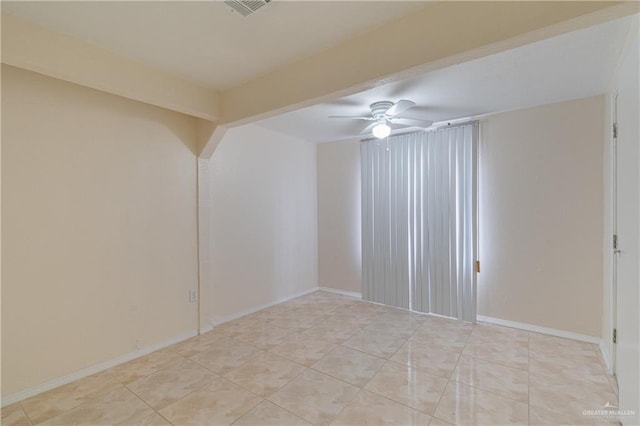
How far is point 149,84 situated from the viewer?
7.43 ft

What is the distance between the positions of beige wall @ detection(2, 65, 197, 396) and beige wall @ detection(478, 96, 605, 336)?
351cm

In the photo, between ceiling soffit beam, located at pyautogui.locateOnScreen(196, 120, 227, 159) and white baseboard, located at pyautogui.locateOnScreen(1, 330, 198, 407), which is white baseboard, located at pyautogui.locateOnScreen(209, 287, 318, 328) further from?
ceiling soffit beam, located at pyautogui.locateOnScreen(196, 120, 227, 159)

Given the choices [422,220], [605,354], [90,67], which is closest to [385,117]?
[422,220]

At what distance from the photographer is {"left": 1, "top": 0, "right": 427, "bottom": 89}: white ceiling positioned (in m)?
1.59

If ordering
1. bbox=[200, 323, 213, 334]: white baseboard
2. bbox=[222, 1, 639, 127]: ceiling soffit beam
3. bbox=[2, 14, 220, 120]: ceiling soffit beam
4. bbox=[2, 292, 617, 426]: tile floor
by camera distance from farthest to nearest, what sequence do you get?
bbox=[200, 323, 213, 334]: white baseboard, bbox=[2, 292, 617, 426]: tile floor, bbox=[2, 14, 220, 120]: ceiling soffit beam, bbox=[222, 1, 639, 127]: ceiling soffit beam

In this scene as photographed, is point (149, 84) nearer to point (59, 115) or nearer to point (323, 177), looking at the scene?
point (59, 115)

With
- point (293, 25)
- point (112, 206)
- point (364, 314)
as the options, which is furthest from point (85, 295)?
point (364, 314)

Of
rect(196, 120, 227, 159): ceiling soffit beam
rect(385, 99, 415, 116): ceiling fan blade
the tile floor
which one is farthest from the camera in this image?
rect(196, 120, 227, 159): ceiling soffit beam

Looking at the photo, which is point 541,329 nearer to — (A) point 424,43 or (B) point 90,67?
(A) point 424,43

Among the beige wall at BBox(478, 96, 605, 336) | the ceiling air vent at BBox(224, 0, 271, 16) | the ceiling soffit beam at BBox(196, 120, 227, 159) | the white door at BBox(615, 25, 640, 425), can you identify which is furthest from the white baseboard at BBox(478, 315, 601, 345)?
the ceiling air vent at BBox(224, 0, 271, 16)

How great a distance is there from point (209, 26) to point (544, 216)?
3.60 meters

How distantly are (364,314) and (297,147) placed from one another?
8.90 ft

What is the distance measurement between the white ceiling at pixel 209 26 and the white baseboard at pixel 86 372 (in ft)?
8.34

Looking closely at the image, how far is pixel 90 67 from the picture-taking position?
1.96 metres
